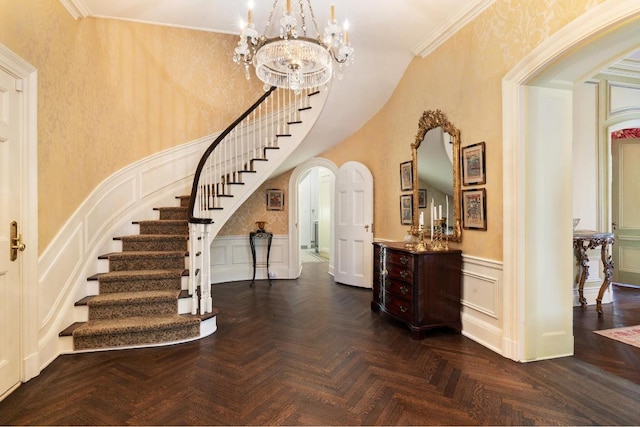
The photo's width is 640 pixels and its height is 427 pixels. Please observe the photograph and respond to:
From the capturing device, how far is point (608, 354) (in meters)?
2.80

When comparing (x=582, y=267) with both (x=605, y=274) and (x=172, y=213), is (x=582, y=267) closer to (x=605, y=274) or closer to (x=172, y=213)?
(x=605, y=274)

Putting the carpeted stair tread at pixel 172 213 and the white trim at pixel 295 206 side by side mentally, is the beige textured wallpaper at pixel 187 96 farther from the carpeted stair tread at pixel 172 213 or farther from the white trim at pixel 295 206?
the carpeted stair tread at pixel 172 213

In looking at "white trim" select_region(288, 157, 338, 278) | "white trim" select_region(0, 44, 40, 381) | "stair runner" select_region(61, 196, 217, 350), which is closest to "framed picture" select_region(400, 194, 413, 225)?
"white trim" select_region(288, 157, 338, 278)

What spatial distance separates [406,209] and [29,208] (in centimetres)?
398

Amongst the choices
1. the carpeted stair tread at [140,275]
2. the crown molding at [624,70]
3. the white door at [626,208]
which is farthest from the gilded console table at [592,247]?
the carpeted stair tread at [140,275]

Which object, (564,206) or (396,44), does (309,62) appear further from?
(564,206)

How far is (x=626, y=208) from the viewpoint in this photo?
557 centimetres

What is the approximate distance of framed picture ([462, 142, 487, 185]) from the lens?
3098 mm

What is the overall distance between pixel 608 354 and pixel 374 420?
238 cm

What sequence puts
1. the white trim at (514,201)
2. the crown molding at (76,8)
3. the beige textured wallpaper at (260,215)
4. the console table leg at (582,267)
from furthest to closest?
the beige textured wallpaper at (260,215) → the console table leg at (582,267) → the crown molding at (76,8) → the white trim at (514,201)

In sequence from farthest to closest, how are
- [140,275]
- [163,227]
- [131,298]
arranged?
[163,227] < [140,275] < [131,298]

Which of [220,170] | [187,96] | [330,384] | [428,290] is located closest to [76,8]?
[187,96]

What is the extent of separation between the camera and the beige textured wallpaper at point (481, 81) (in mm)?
2576

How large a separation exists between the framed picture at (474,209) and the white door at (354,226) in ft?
7.03
